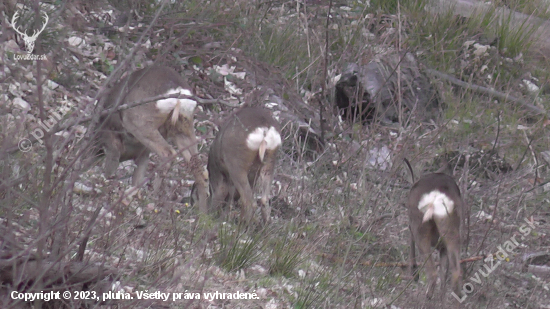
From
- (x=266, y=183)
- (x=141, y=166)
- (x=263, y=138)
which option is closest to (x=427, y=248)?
(x=266, y=183)

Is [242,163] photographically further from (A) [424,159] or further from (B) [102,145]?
(A) [424,159]

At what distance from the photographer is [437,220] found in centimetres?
665

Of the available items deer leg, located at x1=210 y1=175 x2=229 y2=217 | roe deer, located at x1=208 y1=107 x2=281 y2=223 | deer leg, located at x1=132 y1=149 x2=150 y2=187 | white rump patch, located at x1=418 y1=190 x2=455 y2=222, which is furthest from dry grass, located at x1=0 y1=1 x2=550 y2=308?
white rump patch, located at x1=418 y1=190 x2=455 y2=222

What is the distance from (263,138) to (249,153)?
221mm

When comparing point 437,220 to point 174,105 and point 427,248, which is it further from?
point 174,105

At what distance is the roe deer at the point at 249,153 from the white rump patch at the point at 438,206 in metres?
1.46

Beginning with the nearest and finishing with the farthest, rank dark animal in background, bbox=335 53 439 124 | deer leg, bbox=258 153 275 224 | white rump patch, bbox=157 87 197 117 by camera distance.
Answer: white rump patch, bbox=157 87 197 117 → deer leg, bbox=258 153 275 224 → dark animal in background, bbox=335 53 439 124

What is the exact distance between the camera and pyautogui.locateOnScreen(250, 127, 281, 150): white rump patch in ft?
22.8

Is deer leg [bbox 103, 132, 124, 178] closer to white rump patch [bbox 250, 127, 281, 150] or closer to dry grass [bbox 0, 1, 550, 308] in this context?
dry grass [bbox 0, 1, 550, 308]

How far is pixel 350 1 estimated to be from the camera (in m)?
14.2

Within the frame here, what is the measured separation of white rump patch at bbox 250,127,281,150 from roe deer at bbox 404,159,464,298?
52.4 inches

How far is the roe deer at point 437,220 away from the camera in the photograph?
261 inches

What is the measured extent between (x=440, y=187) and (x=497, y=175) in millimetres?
4155

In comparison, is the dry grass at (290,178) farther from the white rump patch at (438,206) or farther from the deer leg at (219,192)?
the white rump patch at (438,206)
